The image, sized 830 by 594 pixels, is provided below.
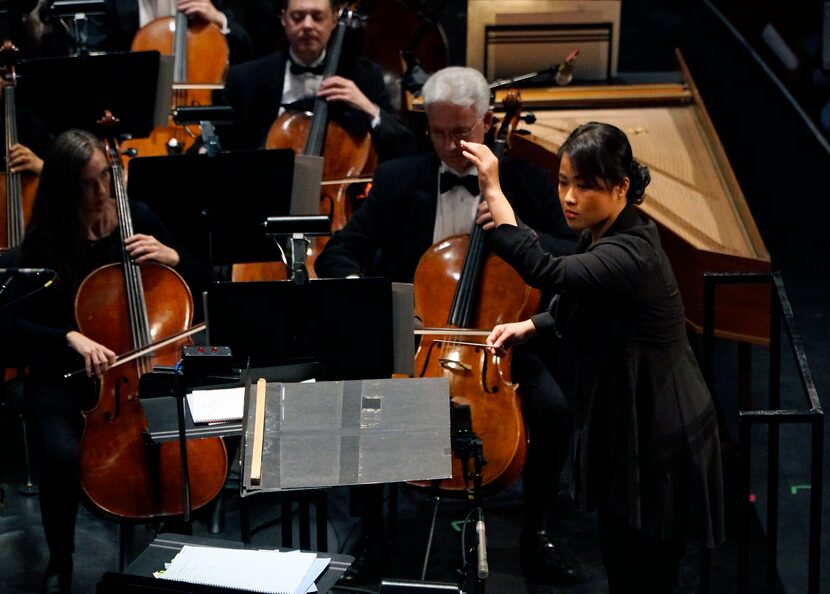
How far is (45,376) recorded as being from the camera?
3561 millimetres

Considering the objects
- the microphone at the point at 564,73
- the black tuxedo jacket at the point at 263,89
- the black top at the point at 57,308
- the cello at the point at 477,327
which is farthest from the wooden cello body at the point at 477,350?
the microphone at the point at 564,73

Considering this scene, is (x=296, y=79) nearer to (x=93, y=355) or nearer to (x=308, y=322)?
(x=93, y=355)

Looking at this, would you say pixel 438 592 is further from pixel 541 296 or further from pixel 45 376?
pixel 45 376

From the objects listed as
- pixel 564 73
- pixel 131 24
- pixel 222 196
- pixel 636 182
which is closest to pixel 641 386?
pixel 636 182

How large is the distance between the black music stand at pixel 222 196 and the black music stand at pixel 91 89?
666 millimetres

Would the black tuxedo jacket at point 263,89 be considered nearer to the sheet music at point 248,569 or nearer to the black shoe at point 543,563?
the black shoe at point 543,563

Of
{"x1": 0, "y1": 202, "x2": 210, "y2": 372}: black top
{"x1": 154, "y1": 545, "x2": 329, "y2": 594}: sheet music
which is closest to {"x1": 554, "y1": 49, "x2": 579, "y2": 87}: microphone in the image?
{"x1": 0, "y1": 202, "x2": 210, "y2": 372}: black top

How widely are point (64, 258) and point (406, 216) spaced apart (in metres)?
1.05

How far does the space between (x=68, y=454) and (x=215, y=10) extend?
86.9 inches

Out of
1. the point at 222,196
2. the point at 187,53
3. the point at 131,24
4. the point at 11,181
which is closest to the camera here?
the point at 222,196

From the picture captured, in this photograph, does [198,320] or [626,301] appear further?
[198,320]

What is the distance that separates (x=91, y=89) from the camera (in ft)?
13.8

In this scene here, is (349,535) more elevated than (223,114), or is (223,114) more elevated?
(223,114)

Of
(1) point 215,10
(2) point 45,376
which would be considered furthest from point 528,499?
(1) point 215,10
